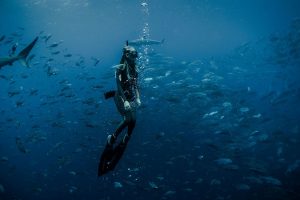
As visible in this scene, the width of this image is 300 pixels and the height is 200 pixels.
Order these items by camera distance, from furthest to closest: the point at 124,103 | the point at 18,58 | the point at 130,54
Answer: the point at 18,58, the point at 130,54, the point at 124,103

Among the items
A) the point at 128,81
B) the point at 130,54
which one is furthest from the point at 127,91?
the point at 130,54

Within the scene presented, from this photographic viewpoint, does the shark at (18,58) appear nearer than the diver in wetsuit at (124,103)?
No

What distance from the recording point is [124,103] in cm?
527

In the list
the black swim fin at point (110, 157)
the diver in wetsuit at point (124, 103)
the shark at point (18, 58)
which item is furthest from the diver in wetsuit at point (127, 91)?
the shark at point (18, 58)

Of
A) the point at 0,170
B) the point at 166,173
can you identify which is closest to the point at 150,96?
the point at 166,173

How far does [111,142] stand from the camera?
17.9 ft

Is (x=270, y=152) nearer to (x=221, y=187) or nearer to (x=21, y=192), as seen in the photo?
(x=221, y=187)

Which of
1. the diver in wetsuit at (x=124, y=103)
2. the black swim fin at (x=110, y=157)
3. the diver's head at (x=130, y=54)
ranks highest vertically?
the diver's head at (x=130, y=54)

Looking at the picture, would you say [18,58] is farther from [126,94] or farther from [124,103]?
[124,103]

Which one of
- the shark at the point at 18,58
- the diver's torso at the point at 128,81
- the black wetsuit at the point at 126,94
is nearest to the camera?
the black wetsuit at the point at 126,94

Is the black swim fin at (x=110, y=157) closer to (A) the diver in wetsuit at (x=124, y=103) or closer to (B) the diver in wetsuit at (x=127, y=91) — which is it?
(A) the diver in wetsuit at (x=124, y=103)

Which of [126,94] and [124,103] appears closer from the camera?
[124,103]

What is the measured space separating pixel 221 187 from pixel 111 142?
12.2 metres

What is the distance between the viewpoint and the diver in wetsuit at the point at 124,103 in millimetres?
5434
